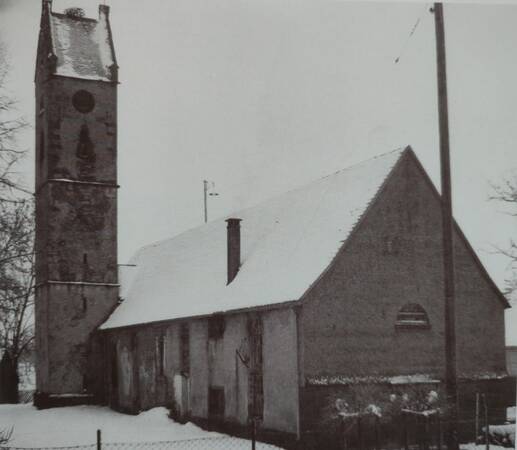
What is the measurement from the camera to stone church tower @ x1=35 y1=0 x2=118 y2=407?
3266cm

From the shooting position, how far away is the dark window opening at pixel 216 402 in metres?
24.1

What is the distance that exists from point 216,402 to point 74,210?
12128 mm

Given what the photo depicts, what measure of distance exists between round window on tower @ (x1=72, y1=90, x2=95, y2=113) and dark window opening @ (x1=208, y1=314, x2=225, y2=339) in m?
12.2

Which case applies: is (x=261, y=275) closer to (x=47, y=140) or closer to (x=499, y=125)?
(x=499, y=125)

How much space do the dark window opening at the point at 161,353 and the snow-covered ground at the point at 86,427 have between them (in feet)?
4.36

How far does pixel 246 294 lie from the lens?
77.8ft

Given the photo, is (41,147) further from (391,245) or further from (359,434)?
(359,434)

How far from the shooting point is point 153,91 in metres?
19.3

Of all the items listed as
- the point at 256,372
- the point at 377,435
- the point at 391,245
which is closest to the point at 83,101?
the point at 256,372

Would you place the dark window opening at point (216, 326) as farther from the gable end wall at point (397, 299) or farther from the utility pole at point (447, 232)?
the utility pole at point (447, 232)

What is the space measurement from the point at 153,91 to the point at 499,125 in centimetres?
756

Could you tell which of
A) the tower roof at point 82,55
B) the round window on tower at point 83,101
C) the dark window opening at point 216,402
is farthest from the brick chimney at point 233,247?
the round window on tower at point 83,101

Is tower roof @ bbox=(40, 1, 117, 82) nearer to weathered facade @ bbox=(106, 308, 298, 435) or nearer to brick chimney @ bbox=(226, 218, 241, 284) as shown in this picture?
brick chimney @ bbox=(226, 218, 241, 284)

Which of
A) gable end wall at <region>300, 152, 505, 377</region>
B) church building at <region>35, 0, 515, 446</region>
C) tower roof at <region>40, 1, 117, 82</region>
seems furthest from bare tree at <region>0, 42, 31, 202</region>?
tower roof at <region>40, 1, 117, 82</region>
